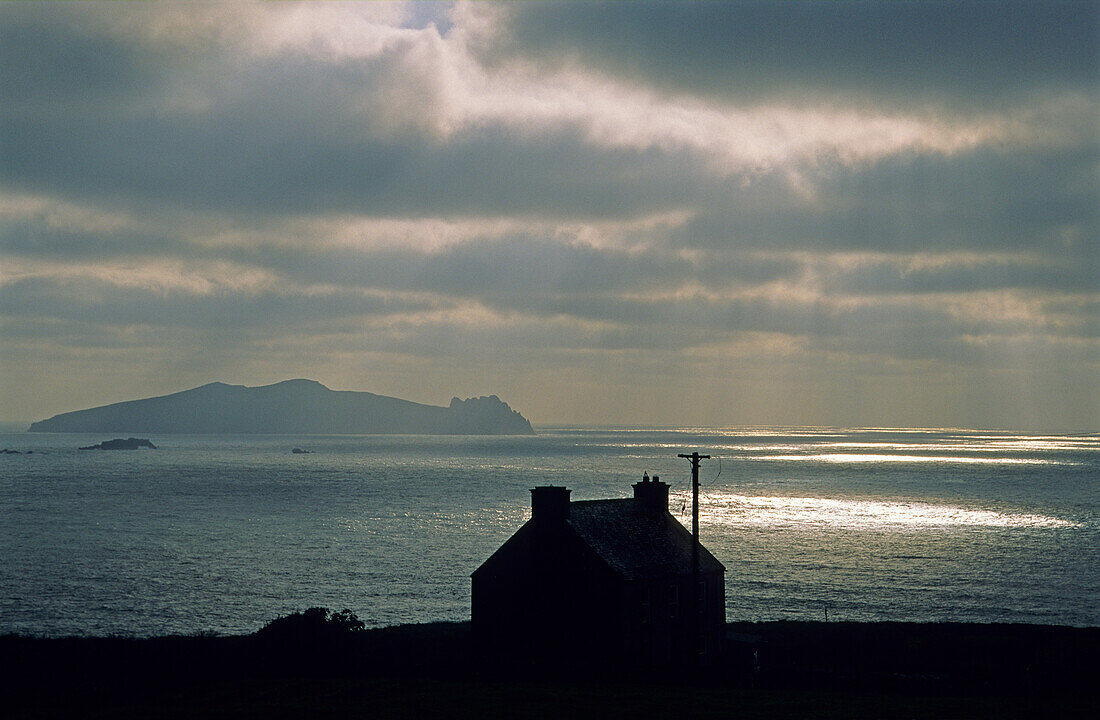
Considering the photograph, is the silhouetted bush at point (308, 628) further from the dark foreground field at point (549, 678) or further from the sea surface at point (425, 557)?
the sea surface at point (425, 557)

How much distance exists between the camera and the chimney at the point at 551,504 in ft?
152

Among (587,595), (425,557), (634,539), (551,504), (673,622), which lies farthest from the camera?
(425,557)

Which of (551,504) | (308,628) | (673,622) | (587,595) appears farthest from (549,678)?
(308,628)

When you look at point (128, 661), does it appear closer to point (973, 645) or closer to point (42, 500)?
point (973, 645)

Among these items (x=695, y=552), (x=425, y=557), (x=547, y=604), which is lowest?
(x=425, y=557)

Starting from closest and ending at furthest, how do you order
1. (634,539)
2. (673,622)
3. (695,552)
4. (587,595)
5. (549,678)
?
(549,678) → (695,552) → (587,595) → (673,622) → (634,539)

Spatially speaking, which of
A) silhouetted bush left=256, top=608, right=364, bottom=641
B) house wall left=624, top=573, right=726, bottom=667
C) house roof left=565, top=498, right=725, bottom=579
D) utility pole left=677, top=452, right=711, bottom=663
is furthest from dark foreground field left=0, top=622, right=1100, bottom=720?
house roof left=565, top=498, right=725, bottom=579

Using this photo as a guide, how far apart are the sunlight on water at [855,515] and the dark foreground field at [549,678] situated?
74.8 metres

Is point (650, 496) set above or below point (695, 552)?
above

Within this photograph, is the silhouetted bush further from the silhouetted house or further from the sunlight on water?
the sunlight on water

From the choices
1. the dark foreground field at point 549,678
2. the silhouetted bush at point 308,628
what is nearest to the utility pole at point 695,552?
the dark foreground field at point 549,678

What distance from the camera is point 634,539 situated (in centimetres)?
4834

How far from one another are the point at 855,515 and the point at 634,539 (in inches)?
4323

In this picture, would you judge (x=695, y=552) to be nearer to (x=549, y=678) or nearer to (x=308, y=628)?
(x=549, y=678)
